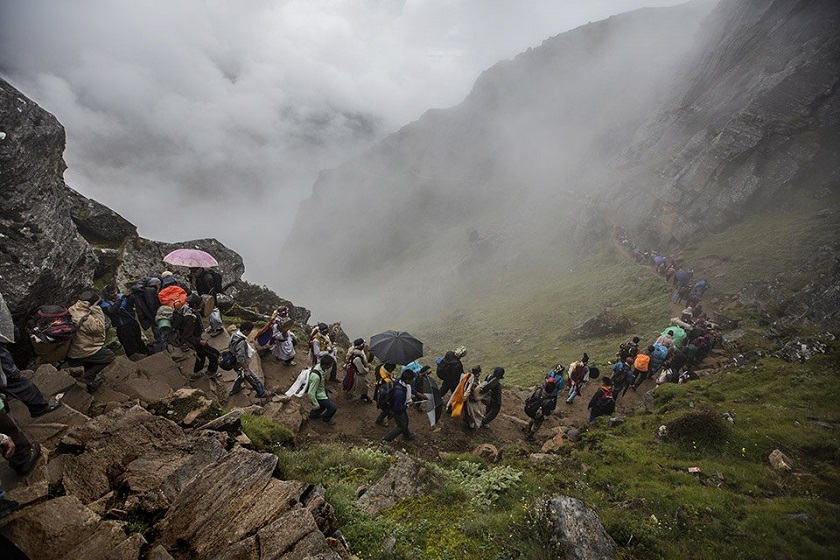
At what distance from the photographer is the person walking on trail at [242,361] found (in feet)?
44.9

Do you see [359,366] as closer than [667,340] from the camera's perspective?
Yes

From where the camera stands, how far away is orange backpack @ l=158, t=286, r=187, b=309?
13414mm

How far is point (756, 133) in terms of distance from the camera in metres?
54.8

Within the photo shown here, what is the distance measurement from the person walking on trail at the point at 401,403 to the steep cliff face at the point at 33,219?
11950 mm

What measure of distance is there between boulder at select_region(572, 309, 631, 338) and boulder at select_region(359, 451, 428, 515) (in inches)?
1260

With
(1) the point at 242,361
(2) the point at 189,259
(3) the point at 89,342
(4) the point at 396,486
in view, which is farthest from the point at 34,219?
(4) the point at 396,486

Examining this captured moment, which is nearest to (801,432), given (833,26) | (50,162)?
(50,162)

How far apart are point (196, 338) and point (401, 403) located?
289 inches

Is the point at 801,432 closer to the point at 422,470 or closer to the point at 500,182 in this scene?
the point at 422,470

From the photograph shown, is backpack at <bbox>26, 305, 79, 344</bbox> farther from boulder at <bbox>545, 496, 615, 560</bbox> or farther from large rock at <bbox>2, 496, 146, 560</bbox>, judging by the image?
boulder at <bbox>545, 496, 615, 560</bbox>

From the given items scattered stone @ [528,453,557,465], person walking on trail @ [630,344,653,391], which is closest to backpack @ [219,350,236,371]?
scattered stone @ [528,453,557,465]

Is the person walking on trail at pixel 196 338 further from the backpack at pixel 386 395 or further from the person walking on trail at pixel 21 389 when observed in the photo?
the backpack at pixel 386 395

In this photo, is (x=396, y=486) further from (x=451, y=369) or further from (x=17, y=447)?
(x=17, y=447)

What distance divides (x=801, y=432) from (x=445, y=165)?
17984cm
